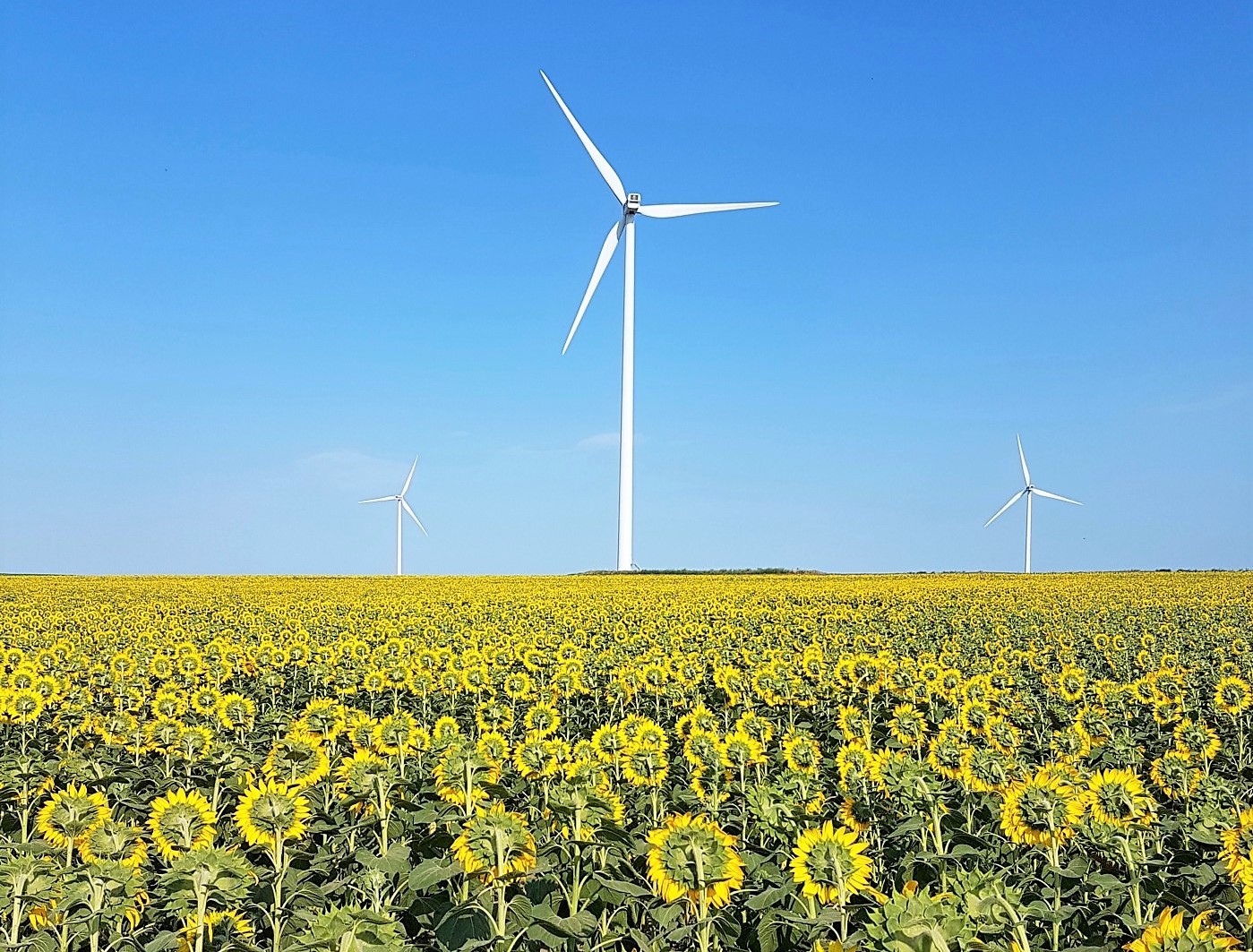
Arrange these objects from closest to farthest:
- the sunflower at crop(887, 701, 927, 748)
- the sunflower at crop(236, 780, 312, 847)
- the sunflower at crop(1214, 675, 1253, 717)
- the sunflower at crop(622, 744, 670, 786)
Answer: the sunflower at crop(236, 780, 312, 847) < the sunflower at crop(622, 744, 670, 786) < the sunflower at crop(887, 701, 927, 748) < the sunflower at crop(1214, 675, 1253, 717)

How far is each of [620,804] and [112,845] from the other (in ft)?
7.50

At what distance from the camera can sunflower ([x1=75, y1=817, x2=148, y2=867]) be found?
4632 mm

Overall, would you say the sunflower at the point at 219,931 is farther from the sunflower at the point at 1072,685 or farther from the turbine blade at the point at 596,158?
the turbine blade at the point at 596,158

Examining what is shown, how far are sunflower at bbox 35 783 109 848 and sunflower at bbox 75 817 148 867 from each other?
0.27 feet

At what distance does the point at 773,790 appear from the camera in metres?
5.07

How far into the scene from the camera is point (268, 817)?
5074 millimetres

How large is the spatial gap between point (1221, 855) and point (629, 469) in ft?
136

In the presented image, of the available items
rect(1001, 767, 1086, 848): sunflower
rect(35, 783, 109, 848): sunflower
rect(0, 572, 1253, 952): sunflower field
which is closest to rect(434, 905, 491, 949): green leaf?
rect(0, 572, 1253, 952): sunflower field

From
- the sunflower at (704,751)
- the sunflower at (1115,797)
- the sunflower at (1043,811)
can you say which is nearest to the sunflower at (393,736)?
the sunflower at (704,751)

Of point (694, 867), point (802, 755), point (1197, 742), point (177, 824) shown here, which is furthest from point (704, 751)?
point (1197, 742)

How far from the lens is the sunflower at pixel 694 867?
12.8 ft

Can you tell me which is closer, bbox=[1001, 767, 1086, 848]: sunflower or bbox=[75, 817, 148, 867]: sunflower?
bbox=[75, 817, 148, 867]: sunflower

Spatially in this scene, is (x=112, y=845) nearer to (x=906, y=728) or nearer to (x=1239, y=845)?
(x=1239, y=845)

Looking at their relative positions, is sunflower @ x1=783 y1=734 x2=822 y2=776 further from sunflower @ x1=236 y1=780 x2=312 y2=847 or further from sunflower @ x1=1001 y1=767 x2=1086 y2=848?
sunflower @ x1=236 y1=780 x2=312 y2=847
